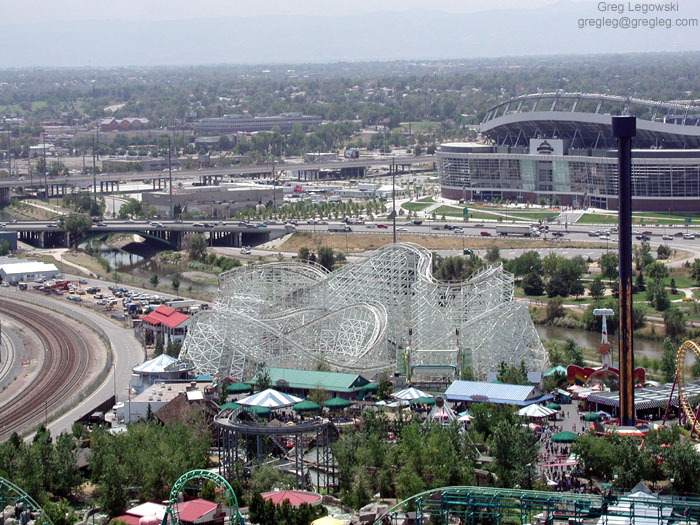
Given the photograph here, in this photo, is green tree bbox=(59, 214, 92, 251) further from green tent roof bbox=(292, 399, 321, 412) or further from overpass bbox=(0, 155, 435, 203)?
green tent roof bbox=(292, 399, 321, 412)

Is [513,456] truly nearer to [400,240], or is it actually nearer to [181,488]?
[181,488]

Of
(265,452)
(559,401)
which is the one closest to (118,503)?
(265,452)

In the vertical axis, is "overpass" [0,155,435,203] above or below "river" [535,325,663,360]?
above

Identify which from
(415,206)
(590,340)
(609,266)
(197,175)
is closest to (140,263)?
(415,206)

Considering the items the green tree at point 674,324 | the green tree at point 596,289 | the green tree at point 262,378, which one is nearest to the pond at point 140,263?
the green tree at point 596,289

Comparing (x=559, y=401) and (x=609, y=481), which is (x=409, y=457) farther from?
(x=559, y=401)

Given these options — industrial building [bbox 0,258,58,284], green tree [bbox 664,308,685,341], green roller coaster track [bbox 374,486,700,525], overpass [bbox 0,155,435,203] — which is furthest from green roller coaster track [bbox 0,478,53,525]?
overpass [bbox 0,155,435,203]
